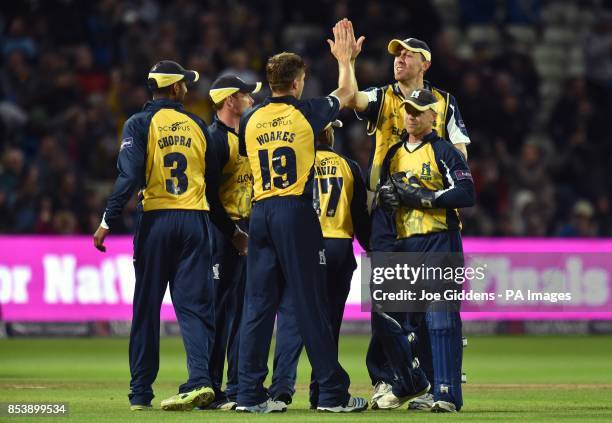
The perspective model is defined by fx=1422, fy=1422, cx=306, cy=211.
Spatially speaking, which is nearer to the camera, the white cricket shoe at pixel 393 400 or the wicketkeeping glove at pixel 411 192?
the wicketkeeping glove at pixel 411 192

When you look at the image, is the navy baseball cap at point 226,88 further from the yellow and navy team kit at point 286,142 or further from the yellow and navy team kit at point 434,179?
the yellow and navy team kit at point 434,179

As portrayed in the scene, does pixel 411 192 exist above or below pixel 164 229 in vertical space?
above

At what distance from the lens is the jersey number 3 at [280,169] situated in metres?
10.9

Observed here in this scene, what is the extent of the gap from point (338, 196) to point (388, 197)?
0.98 m

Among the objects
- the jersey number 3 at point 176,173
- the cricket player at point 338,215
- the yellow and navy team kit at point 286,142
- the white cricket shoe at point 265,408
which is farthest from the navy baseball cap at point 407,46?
the white cricket shoe at point 265,408

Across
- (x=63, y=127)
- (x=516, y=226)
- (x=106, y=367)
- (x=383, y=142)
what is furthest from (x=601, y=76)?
(x=383, y=142)

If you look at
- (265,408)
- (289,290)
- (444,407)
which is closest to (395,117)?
(289,290)

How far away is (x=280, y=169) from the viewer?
429 inches

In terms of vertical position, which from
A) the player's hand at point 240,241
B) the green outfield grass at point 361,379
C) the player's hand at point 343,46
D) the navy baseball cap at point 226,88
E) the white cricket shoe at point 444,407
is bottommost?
the green outfield grass at point 361,379

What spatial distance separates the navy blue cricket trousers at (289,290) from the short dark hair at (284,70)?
2.97 ft

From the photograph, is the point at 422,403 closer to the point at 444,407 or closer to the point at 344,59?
the point at 444,407

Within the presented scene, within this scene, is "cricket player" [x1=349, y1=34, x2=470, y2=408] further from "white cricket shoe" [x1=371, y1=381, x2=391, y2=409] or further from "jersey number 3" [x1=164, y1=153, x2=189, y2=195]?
"jersey number 3" [x1=164, y1=153, x2=189, y2=195]

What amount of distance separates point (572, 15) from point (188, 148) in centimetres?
1990

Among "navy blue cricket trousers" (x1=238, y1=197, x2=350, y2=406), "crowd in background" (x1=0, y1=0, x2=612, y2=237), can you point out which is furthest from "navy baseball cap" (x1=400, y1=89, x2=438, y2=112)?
"crowd in background" (x1=0, y1=0, x2=612, y2=237)
